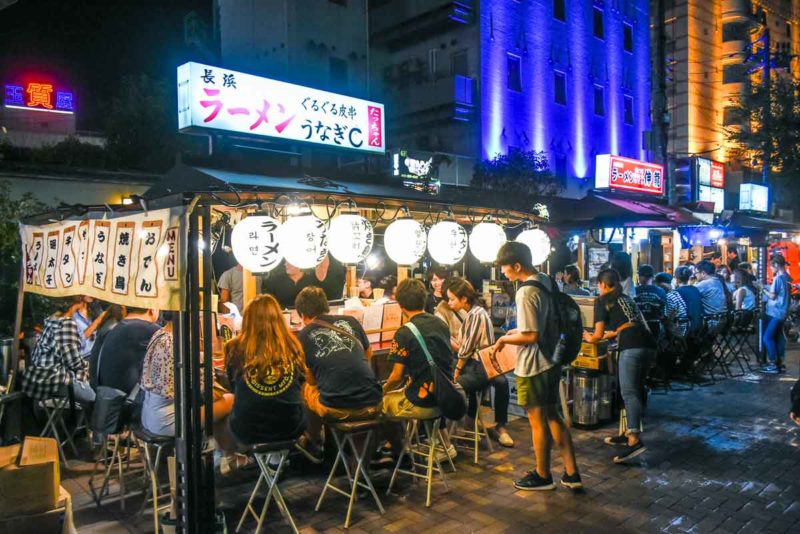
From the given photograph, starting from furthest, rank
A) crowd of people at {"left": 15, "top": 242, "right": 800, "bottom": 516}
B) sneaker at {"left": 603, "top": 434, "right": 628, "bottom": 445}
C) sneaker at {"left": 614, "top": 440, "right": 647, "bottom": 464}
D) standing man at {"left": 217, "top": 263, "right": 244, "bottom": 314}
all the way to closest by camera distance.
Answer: standing man at {"left": 217, "top": 263, "right": 244, "bottom": 314} → sneaker at {"left": 603, "top": 434, "right": 628, "bottom": 445} → sneaker at {"left": 614, "top": 440, "right": 647, "bottom": 464} → crowd of people at {"left": 15, "top": 242, "right": 800, "bottom": 516}

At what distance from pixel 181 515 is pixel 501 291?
857cm

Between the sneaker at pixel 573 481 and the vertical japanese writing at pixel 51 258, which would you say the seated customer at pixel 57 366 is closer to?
the vertical japanese writing at pixel 51 258

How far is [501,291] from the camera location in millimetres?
12180

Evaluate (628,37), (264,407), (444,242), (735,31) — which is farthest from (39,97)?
(735,31)

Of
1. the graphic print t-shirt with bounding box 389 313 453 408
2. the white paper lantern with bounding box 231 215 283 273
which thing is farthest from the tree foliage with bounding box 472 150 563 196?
the white paper lantern with bounding box 231 215 283 273

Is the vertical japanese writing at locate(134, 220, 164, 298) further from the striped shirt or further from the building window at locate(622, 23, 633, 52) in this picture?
the building window at locate(622, 23, 633, 52)

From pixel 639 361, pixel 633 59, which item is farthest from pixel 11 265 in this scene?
pixel 633 59

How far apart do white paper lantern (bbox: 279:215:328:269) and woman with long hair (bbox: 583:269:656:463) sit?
3.62 meters

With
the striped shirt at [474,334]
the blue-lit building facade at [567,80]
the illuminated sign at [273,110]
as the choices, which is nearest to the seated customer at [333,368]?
the striped shirt at [474,334]

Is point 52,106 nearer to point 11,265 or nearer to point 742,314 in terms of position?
point 11,265

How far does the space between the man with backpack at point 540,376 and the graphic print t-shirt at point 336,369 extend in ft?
4.94

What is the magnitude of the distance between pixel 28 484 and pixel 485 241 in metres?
6.45

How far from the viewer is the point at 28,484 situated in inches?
152

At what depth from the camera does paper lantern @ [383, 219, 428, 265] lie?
7.83 m
